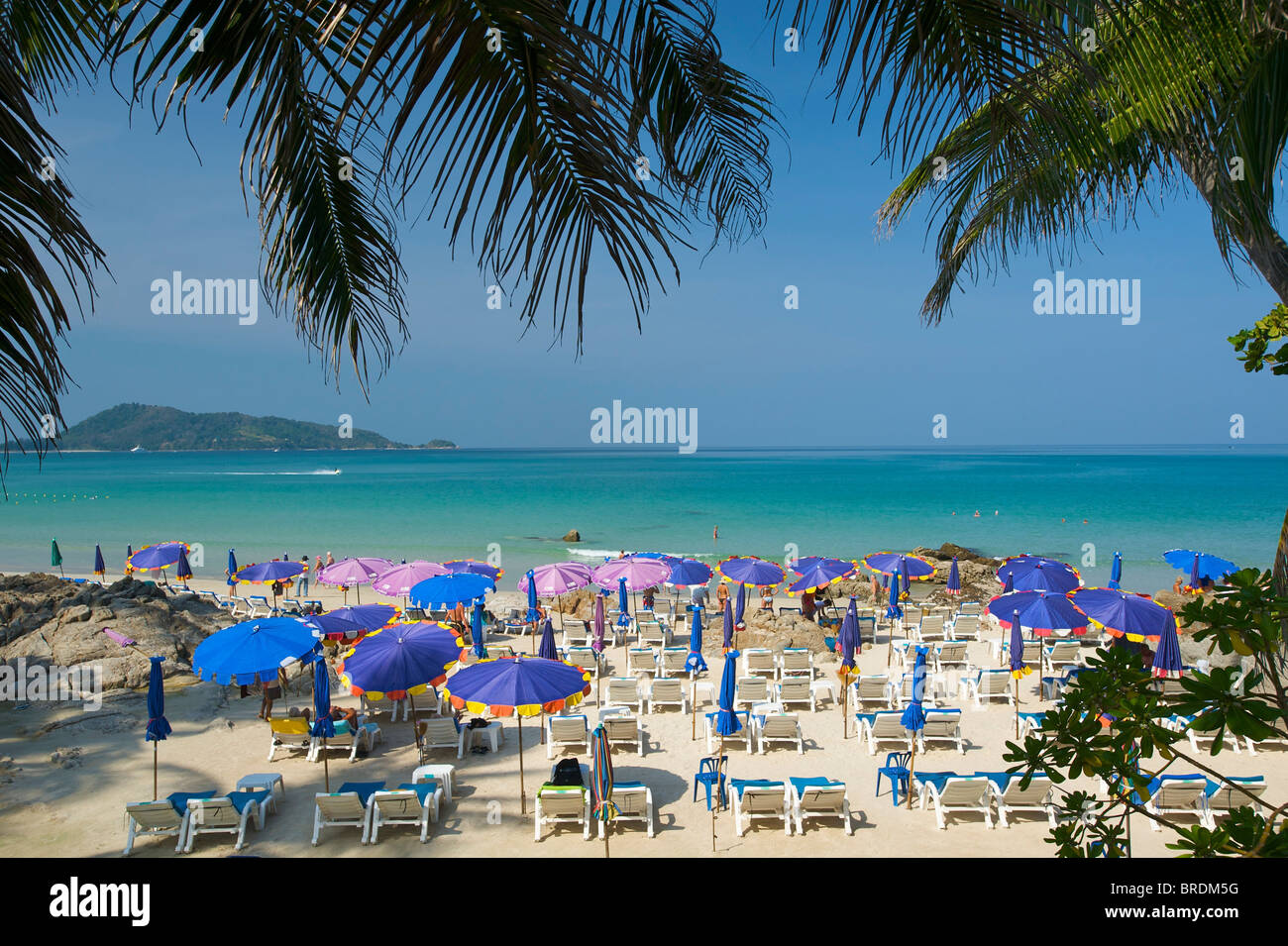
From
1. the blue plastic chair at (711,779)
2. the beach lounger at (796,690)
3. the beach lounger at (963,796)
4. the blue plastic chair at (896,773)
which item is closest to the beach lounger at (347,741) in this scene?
the blue plastic chair at (711,779)

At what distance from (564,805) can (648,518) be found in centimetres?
4065

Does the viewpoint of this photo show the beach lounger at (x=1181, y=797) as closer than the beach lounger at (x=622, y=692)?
Yes

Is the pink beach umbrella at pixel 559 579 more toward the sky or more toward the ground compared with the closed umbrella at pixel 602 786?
more toward the sky

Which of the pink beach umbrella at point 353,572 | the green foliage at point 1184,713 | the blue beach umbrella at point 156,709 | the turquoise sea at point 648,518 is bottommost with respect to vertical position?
the turquoise sea at point 648,518

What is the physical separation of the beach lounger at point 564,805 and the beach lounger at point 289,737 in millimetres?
3426

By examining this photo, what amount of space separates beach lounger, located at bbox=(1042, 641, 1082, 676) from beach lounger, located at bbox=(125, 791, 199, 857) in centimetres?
1171

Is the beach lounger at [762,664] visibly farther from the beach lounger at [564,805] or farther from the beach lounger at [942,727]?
the beach lounger at [564,805]

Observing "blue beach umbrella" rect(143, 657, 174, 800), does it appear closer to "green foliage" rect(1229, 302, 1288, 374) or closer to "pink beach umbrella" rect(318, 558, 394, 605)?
"pink beach umbrella" rect(318, 558, 394, 605)

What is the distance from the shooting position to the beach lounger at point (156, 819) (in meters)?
6.41

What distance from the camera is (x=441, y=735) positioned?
8430 millimetres

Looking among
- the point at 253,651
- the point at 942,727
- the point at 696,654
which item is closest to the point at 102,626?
the point at 253,651

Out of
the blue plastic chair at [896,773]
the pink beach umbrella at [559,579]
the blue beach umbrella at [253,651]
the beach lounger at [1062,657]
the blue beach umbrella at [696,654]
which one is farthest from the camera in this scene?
the pink beach umbrella at [559,579]
